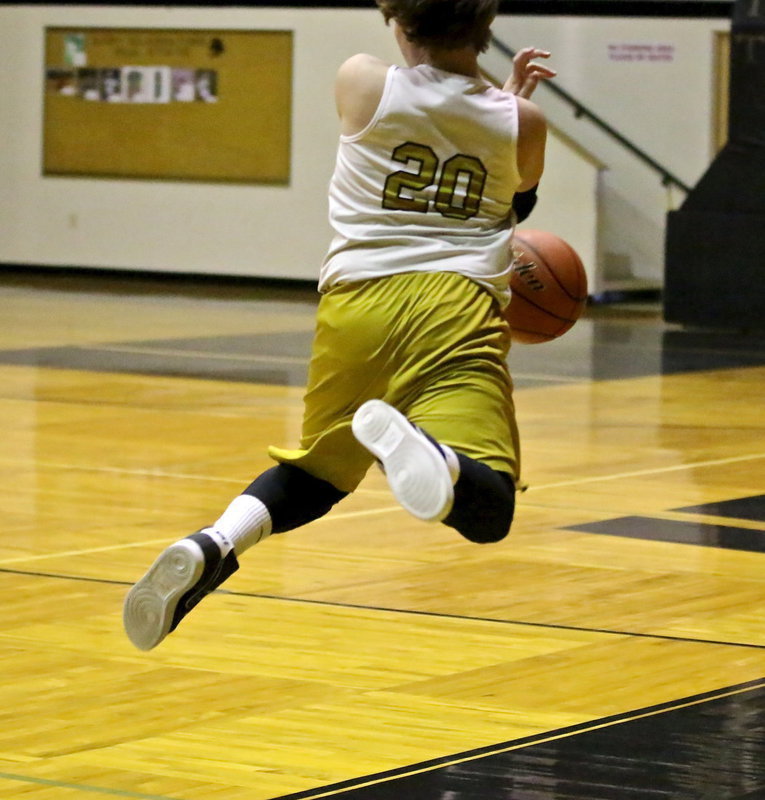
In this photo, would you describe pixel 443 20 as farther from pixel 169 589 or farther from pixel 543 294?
pixel 169 589

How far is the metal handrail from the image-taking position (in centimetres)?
1672

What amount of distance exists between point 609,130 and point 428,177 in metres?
13.3

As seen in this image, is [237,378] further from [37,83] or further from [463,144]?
[37,83]

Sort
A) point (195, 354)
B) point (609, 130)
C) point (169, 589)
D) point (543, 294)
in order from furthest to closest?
1. point (609, 130)
2. point (195, 354)
3. point (543, 294)
4. point (169, 589)

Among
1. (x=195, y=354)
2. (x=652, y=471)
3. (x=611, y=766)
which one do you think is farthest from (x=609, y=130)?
(x=611, y=766)

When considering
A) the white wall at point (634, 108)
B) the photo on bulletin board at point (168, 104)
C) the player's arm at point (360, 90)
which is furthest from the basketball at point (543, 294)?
the photo on bulletin board at point (168, 104)

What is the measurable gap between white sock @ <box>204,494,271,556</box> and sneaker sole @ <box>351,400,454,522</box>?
1.40ft

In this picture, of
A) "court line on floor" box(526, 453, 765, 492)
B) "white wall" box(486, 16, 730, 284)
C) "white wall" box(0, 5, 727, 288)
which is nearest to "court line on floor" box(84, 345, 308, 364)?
"court line on floor" box(526, 453, 765, 492)

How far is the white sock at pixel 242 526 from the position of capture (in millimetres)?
3816

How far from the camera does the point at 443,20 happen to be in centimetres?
375

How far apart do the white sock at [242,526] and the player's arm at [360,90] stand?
0.75m

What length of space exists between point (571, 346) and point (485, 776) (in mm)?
9826

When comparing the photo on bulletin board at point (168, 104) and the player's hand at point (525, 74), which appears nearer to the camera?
the player's hand at point (525, 74)

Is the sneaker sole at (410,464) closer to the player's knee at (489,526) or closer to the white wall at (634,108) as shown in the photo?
the player's knee at (489,526)
